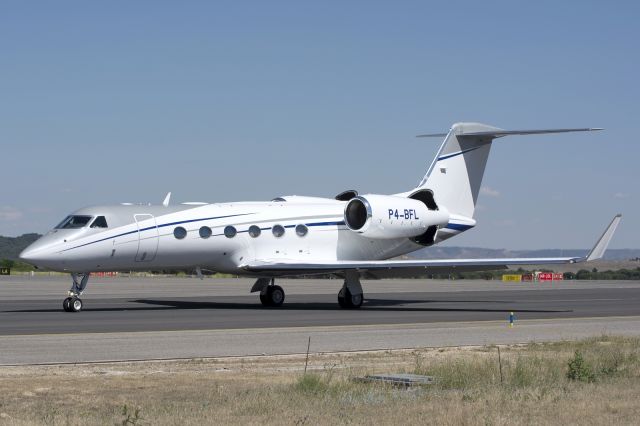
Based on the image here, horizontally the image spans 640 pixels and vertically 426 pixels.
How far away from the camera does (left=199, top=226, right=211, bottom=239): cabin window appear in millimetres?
30234

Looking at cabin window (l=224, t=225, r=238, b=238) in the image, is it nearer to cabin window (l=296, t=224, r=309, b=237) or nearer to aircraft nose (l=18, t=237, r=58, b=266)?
cabin window (l=296, t=224, r=309, b=237)

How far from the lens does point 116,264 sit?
94.9ft

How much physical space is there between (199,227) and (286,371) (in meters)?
16.0

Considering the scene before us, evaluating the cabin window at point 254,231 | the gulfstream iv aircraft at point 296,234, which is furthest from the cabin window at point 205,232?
the cabin window at point 254,231

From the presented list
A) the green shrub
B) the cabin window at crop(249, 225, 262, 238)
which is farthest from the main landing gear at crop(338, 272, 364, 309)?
the green shrub

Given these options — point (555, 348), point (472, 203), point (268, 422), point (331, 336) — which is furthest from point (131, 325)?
point (472, 203)

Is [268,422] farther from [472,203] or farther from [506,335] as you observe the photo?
[472,203]

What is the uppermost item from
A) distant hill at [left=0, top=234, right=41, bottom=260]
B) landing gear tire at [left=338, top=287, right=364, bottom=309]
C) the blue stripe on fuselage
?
distant hill at [left=0, top=234, right=41, bottom=260]

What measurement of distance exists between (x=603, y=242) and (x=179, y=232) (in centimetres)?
1203

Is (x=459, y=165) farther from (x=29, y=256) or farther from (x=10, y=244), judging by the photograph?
(x=10, y=244)

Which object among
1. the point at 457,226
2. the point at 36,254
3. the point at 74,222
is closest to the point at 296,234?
the point at 457,226

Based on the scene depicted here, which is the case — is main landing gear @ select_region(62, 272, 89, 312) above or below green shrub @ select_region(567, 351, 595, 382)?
above

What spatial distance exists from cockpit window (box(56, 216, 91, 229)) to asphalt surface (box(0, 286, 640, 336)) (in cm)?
237

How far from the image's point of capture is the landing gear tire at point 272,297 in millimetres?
31750
